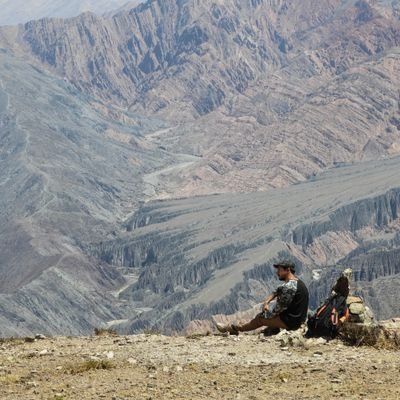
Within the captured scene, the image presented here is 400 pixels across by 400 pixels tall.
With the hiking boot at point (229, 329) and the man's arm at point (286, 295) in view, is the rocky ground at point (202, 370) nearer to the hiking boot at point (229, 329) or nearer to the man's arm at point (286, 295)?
the hiking boot at point (229, 329)

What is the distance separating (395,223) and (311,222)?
61.6 ft

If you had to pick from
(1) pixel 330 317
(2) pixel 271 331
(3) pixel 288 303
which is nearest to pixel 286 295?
(3) pixel 288 303

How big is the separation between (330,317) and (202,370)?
3.06 m

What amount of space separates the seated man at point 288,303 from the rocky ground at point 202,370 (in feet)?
1.16

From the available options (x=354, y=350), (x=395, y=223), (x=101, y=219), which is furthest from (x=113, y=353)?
(x=101, y=219)

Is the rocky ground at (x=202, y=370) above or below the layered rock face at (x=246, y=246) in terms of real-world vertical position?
below

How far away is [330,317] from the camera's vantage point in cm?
1822

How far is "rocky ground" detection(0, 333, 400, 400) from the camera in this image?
1495cm

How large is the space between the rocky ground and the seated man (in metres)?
0.35

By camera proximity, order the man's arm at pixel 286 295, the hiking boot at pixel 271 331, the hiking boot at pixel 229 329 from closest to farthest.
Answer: the man's arm at pixel 286 295
the hiking boot at pixel 271 331
the hiking boot at pixel 229 329

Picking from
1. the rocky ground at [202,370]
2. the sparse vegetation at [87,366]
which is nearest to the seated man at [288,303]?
the rocky ground at [202,370]

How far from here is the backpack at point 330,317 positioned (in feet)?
59.6

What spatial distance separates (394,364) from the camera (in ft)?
53.1

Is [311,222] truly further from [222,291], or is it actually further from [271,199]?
[222,291]
